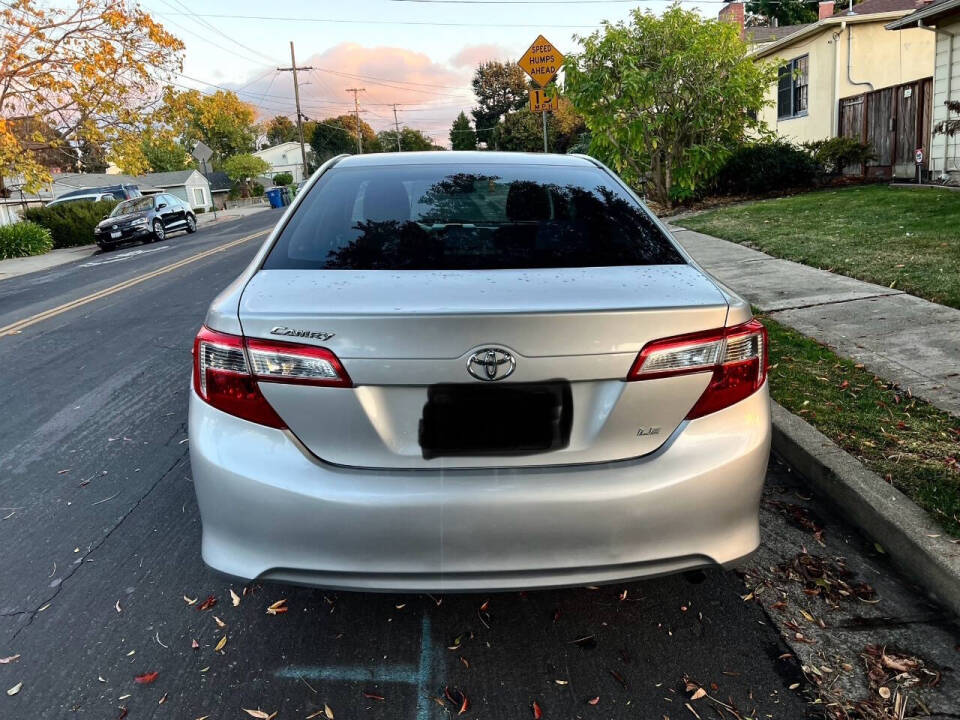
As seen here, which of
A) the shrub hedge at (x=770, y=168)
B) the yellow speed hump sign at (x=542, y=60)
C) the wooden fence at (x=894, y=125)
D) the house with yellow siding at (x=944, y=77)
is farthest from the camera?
the shrub hedge at (x=770, y=168)

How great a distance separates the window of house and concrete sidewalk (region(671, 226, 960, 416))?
17080 millimetres

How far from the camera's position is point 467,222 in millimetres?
3115

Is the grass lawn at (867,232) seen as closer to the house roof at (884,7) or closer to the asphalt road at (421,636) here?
the asphalt road at (421,636)

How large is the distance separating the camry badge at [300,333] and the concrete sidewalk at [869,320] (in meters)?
3.63

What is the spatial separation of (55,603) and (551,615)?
6.40 feet

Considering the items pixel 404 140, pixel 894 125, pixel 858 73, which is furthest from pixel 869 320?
pixel 404 140

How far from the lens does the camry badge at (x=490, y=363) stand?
2.15 meters

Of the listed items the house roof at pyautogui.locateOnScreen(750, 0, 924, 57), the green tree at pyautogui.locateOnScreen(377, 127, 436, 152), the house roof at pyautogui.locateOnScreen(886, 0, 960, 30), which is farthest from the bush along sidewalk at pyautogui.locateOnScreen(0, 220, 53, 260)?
the green tree at pyautogui.locateOnScreen(377, 127, 436, 152)

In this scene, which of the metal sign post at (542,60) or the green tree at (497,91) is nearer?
the metal sign post at (542,60)

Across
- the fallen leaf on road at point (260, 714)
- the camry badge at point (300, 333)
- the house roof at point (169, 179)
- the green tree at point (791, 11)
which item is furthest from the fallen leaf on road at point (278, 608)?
the house roof at point (169, 179)

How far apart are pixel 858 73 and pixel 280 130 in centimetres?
11968

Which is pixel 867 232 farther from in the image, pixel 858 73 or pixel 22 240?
pixel 22 240

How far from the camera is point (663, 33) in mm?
16875

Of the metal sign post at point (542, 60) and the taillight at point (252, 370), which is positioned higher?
the metal sign post at point (542, 60)
